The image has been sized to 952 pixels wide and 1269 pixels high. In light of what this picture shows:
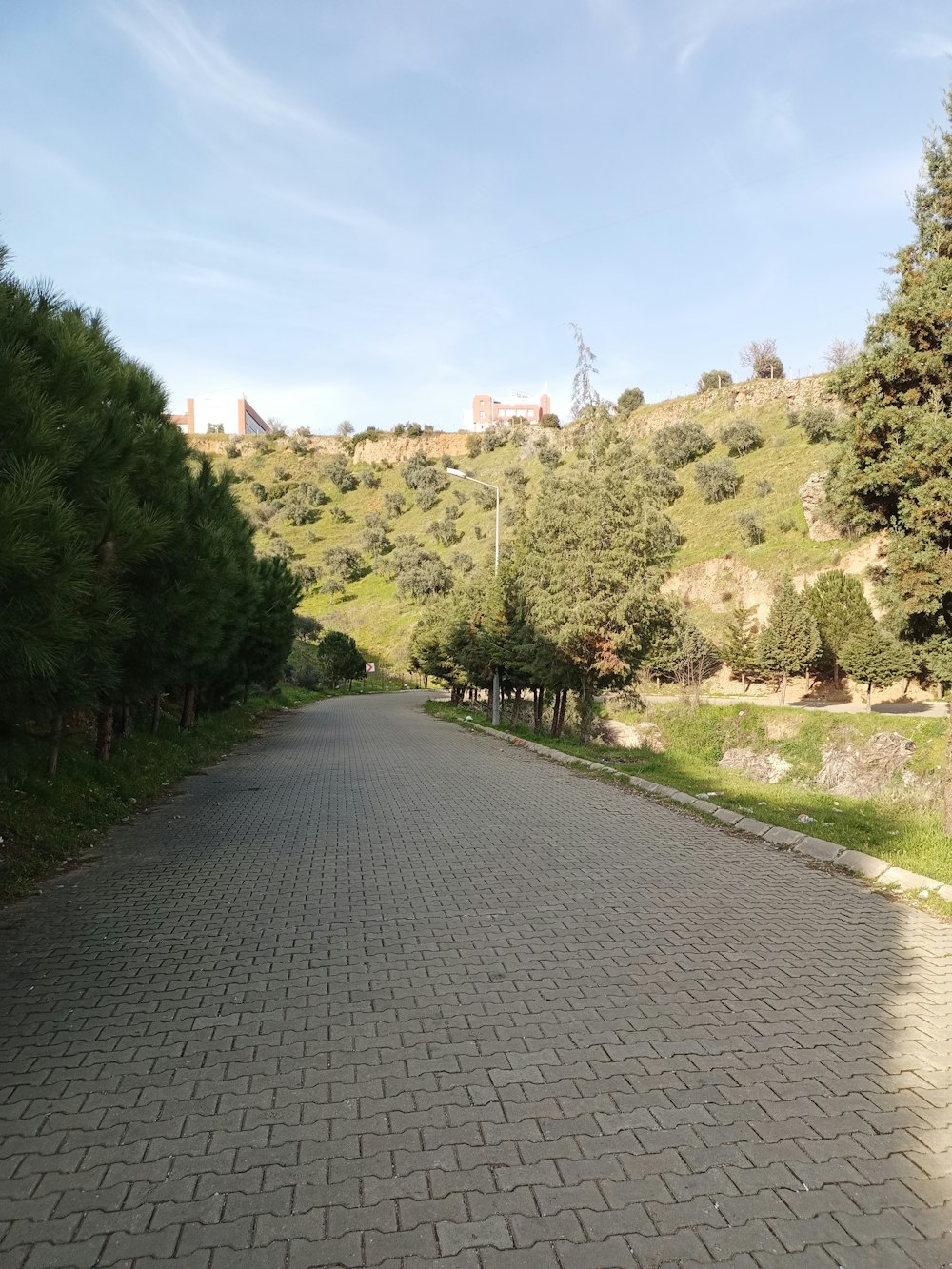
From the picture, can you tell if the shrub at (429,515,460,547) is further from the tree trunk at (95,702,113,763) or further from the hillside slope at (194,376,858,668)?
the tree trunk at (95,702,113,763)

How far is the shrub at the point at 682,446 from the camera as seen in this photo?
7588 centimetres

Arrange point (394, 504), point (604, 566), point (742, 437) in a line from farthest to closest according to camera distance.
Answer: point (394, 504) < point (742, 437) < point (604, 566)

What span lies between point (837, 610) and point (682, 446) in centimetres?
3675

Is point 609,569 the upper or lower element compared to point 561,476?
lower

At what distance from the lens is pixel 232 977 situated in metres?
4.88

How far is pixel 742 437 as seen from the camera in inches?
2852

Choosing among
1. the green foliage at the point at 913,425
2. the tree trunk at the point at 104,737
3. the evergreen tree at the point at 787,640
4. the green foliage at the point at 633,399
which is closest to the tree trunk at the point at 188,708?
the tree trunk at the point at 104,737

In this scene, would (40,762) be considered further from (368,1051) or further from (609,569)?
(609,569)

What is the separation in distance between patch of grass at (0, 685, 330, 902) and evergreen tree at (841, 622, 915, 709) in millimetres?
33936

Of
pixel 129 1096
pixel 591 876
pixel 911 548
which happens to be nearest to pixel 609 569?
pixel 911 548

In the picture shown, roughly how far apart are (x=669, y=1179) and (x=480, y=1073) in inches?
40.1

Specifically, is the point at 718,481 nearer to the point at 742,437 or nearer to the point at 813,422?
the point at 813,422

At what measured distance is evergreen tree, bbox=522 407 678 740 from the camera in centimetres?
1862

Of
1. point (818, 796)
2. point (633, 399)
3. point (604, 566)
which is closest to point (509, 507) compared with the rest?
point (604, 566)
